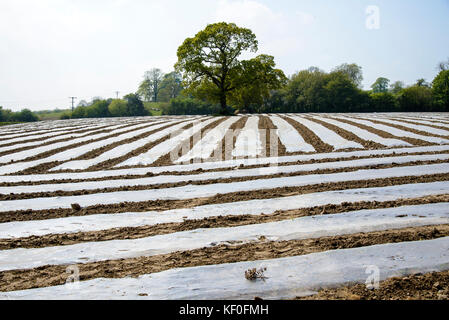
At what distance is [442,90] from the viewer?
34.5 metres

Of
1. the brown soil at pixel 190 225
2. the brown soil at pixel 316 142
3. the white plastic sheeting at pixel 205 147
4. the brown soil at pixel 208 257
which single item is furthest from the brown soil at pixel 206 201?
the white plastic sheeting at pixel 205 147

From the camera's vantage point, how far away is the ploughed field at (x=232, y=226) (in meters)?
2.05

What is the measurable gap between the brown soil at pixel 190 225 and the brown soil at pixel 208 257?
0.45m

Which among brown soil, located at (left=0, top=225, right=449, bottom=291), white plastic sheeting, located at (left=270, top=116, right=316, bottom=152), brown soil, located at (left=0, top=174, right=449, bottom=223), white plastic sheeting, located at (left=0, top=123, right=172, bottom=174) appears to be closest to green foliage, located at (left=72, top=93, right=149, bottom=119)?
white plastic sheeting, located at (left=0, top=123, right=172, bottom=174)

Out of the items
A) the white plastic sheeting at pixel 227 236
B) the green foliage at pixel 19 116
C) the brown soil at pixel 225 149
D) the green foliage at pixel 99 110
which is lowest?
the white plastic sheeting at pixel 227 236

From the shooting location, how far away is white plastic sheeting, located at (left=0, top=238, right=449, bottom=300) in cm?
197

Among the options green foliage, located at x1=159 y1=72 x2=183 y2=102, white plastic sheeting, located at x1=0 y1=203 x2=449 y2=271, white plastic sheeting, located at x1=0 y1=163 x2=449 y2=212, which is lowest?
white plastic sheeting, located at x1=0 y1=203 x2=449 y2=271

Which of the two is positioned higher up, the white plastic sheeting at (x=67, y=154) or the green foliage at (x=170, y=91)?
the green foliage at (x=170, y=91)

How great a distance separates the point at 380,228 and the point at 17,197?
447cm

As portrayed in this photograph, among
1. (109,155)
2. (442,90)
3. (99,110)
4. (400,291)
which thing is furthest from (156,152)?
(99,110)

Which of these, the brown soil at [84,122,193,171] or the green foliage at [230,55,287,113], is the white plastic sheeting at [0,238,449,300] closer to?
the brown soil at [84,122,193,171]

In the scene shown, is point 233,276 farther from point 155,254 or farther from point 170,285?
point 155,254

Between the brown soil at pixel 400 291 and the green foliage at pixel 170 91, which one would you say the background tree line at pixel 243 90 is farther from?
the brown soil at pixel 400 291
